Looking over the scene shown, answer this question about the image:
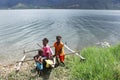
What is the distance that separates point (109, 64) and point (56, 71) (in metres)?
3.24

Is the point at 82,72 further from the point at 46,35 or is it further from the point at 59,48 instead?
the point at 46,35

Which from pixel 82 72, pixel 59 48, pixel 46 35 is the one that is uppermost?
pixel 59 48

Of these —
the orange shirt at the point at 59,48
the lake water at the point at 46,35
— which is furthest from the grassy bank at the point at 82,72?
the lake water at the point at 46,35

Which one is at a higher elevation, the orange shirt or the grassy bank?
the orange shirt

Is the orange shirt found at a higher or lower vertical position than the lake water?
higher

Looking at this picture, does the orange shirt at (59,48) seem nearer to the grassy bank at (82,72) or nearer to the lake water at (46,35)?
the grassy bank at (82,72)

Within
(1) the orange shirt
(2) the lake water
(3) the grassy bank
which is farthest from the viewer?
(2) the lake water

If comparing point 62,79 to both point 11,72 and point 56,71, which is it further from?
point 11,72

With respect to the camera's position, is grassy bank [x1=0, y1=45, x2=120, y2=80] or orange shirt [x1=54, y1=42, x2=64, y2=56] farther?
orange shirt [x1=54, y1=42, x2=64, y2=56]

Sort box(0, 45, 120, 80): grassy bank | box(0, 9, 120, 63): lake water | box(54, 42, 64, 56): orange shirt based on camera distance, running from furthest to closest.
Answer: box(0, 9, 120, 63): lake water
box(54, 42, 64, 56): orange shirt
box(0, 45, 120, 80): grassy bank

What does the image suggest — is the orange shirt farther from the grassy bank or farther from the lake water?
the lake water

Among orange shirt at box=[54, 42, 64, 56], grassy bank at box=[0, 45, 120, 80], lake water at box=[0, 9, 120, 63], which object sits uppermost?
orange shirt at box=[54, 42, 64, 56]

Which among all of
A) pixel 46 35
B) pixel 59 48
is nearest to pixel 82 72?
pixel 59 48

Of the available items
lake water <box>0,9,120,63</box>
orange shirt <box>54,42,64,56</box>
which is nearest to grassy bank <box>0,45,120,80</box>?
orange shirt <box>54,42,64,56</box>
